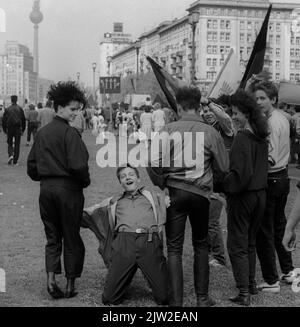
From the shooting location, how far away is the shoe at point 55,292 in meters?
6.06

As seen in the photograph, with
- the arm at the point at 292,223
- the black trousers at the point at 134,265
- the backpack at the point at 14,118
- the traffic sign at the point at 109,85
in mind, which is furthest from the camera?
the traffic sign at the point at 109,85

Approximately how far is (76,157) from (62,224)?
1.96 feet

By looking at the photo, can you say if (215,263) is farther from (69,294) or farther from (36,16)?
(36,16)

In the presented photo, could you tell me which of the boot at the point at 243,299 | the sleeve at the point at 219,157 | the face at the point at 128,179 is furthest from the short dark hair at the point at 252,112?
the boot at the point at 243,299

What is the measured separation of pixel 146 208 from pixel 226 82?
346 cm

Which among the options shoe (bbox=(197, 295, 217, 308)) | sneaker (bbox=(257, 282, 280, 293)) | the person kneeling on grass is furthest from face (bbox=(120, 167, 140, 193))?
sneaker (bbox=(257, 282, 280, 293))

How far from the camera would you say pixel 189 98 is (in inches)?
229

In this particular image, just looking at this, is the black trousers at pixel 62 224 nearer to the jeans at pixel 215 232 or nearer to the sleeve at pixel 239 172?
the sleeve at pixel 239 172

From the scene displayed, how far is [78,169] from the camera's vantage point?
595 cm

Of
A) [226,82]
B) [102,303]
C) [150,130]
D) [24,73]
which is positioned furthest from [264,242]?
[24,73]

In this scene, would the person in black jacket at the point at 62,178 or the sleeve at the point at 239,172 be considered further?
the person in black jacket at the point at 62,178

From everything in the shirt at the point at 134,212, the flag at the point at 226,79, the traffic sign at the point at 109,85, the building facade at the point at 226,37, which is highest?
the building facade at the point at 226,37

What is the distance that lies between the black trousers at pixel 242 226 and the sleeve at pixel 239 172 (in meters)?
0.15
